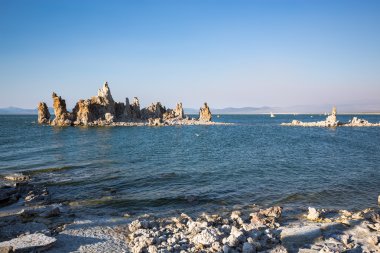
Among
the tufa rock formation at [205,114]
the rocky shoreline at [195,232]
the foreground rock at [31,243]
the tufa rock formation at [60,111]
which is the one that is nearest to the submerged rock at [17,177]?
the rocky shoreline at [195,232]

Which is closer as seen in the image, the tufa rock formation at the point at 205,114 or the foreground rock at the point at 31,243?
the foreground rock at the point at 31,243

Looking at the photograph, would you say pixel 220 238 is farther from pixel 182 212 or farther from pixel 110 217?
pixel 110 217

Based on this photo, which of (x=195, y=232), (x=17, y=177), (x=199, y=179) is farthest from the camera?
(x=17, y=177)

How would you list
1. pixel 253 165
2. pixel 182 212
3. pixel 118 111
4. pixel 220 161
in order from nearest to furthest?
pixel 182 212
pixel 253 165
pixel 220 161
pixel 118 111

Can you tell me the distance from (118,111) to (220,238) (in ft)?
438

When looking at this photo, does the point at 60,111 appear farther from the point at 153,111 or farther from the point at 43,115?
the point at 153,111

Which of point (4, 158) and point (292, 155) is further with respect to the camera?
point (292, 155)

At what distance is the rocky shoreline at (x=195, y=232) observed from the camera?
511 inches

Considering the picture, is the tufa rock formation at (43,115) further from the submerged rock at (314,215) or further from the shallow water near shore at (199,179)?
Result: the submerged rock at (314,215)

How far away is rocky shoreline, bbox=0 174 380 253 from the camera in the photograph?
42.6ft

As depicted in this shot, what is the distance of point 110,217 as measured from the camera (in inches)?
717

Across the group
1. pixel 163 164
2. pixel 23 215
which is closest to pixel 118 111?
pixel 163 164

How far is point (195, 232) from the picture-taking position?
14414 mm

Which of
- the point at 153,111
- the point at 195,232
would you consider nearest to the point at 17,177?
the point at 195,232
